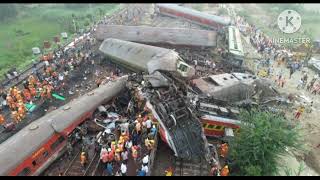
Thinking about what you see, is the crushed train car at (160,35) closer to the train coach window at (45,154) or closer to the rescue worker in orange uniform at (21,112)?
the rescue worker in orange uniform at (21,112)

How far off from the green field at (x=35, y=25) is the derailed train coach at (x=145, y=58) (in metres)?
9.46

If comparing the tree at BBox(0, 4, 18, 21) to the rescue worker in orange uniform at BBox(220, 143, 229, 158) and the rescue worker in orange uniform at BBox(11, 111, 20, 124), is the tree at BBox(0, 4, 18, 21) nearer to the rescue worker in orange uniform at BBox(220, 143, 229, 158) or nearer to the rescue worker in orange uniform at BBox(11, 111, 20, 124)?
the rescue worker in orange uniform at BBox(11, 111, 20, 124)

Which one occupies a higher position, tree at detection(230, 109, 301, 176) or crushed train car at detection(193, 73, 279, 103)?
crushed train car at detection(193, 73, 279, 103)

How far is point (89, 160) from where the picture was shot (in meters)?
17.7

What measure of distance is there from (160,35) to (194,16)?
1119 cm

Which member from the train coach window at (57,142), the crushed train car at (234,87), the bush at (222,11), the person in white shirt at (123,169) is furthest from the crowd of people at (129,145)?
the bush at (222,11)

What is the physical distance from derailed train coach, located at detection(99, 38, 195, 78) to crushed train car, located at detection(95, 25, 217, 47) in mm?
3062

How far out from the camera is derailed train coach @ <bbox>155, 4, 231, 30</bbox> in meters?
41.5

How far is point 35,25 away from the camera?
47.4m

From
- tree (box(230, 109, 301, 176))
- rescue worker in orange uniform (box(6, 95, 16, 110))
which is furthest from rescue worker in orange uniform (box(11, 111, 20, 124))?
tree (box(230, 109, 301, 176))

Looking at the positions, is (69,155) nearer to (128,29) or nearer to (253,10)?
(128,29)

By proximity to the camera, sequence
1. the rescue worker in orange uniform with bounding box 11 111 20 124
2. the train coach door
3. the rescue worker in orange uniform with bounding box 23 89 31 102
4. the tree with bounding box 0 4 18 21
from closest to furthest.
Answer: the train coach door → the rescue worker in orange uniform with bounding box 11 111 20 124 → the rescue worker in orange uniform with bounding box 23 89 31 102 → the tree with bounding box 0 4 18 21

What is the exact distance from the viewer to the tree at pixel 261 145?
701 inches

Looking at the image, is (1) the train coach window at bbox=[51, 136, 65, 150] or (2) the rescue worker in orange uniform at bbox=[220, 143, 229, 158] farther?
(2) the rescue worker in orange uniform at bbox=[220, 143, 229, 158]
